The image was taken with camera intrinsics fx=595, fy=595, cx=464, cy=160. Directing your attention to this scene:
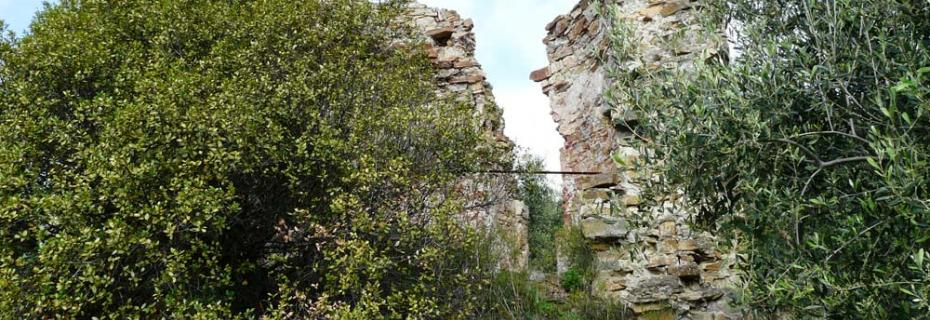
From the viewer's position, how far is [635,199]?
6.16 metres

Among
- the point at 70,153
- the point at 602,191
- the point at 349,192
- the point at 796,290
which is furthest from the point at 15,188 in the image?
the point at 796,290

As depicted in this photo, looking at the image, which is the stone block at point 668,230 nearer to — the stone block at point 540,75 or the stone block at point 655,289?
the stone block at point 655,289

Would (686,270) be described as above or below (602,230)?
below

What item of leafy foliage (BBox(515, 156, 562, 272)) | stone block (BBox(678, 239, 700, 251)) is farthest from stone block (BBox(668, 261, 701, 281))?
leafy foliage (BBox(515, 156, 562, 272))

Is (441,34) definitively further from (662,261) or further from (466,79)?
(662,261)

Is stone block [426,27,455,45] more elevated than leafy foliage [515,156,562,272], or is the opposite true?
stone block [426,27,455,45]

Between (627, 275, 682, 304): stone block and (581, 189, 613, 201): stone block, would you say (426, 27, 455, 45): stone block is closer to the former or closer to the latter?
(581, 189, 613, 201): stone block

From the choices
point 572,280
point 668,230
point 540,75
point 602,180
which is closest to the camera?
point 668,230

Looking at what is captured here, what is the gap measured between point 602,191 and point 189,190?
4.31 metres

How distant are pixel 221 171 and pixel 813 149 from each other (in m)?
5.04

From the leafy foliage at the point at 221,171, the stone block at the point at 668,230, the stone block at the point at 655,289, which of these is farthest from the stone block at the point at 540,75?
the stone block at the point at 655,289

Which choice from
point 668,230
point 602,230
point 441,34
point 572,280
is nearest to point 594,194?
point 602,230

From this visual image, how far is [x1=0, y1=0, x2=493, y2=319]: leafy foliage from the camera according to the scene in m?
5.37

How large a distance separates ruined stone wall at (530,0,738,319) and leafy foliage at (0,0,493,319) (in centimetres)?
151
